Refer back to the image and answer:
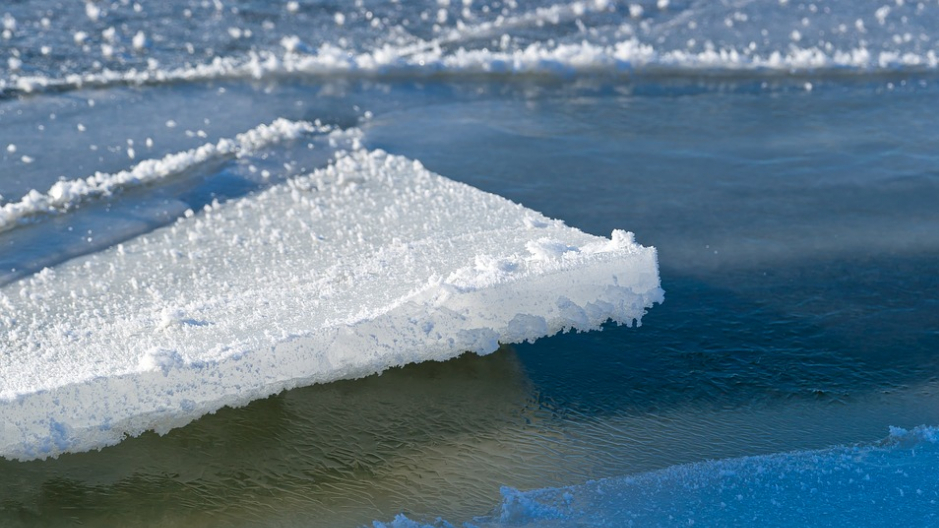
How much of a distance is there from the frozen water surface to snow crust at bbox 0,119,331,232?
0.04m

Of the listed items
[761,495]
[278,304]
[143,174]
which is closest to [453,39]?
[143,174]

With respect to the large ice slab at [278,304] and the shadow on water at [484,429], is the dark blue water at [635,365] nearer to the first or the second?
the shadow on water at [484,429]

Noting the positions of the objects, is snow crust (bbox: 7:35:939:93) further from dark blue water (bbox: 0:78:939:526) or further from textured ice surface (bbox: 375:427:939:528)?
textured ice surface (bbox: 375:427:939:528)

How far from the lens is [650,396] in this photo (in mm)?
2604

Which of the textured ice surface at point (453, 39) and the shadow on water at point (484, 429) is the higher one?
the textured ice surface at point (453, 39)

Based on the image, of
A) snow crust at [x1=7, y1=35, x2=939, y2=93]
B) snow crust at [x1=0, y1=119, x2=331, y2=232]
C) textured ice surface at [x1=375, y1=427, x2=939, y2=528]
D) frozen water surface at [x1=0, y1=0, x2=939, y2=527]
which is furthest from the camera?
snow crust at [x1=7, y1=35, x2=939, y2=93]

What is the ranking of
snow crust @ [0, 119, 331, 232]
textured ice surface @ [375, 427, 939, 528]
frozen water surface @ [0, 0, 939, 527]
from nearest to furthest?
1. textured ice surface @ [375, 427, 939, 528]
2. frozen water surface @ [0, 0, 939, 527]
3. snow crust @ [0, 119, 331, 232]

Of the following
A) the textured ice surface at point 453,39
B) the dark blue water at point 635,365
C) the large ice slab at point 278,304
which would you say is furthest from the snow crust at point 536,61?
the large ice slab at point 278,304

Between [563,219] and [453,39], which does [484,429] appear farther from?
[453,39]

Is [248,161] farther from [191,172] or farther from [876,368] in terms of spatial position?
[876,368]

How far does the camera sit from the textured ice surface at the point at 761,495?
2195mm

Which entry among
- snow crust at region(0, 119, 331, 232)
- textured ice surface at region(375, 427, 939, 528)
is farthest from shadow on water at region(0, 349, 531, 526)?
snow crust at region(0, 119, 331, 232)

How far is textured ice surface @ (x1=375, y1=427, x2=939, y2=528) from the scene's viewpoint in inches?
86.4

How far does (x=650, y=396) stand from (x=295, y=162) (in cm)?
178
